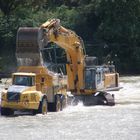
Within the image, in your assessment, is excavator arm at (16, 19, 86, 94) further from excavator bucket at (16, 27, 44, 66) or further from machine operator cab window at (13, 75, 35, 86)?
machine operator cab window at (13, 75, 35, 86)

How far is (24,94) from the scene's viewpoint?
116 feet

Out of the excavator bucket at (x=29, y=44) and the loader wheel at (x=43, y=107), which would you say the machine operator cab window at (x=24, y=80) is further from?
the excavator bucket at (x=29, y=44)

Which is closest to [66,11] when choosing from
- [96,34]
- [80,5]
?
[80,5]

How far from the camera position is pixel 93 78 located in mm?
42469

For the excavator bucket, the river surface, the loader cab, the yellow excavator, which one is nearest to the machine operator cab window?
the excavator bucket

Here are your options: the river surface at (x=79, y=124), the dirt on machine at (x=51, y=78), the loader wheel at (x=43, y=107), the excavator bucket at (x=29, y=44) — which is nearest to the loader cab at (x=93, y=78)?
the dirt on machine at (x=51, y=78)

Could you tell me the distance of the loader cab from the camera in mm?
42438

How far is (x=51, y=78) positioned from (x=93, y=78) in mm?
4974

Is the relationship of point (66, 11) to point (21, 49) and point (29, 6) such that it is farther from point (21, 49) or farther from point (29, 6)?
point (21, 49)

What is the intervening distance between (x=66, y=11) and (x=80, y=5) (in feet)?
5.64

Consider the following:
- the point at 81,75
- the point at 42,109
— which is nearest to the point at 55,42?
the point at 81,75

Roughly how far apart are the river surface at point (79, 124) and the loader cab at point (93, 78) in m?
1.29

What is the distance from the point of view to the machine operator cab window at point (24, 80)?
3653cm

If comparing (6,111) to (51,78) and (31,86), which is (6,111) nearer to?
(31,86)
